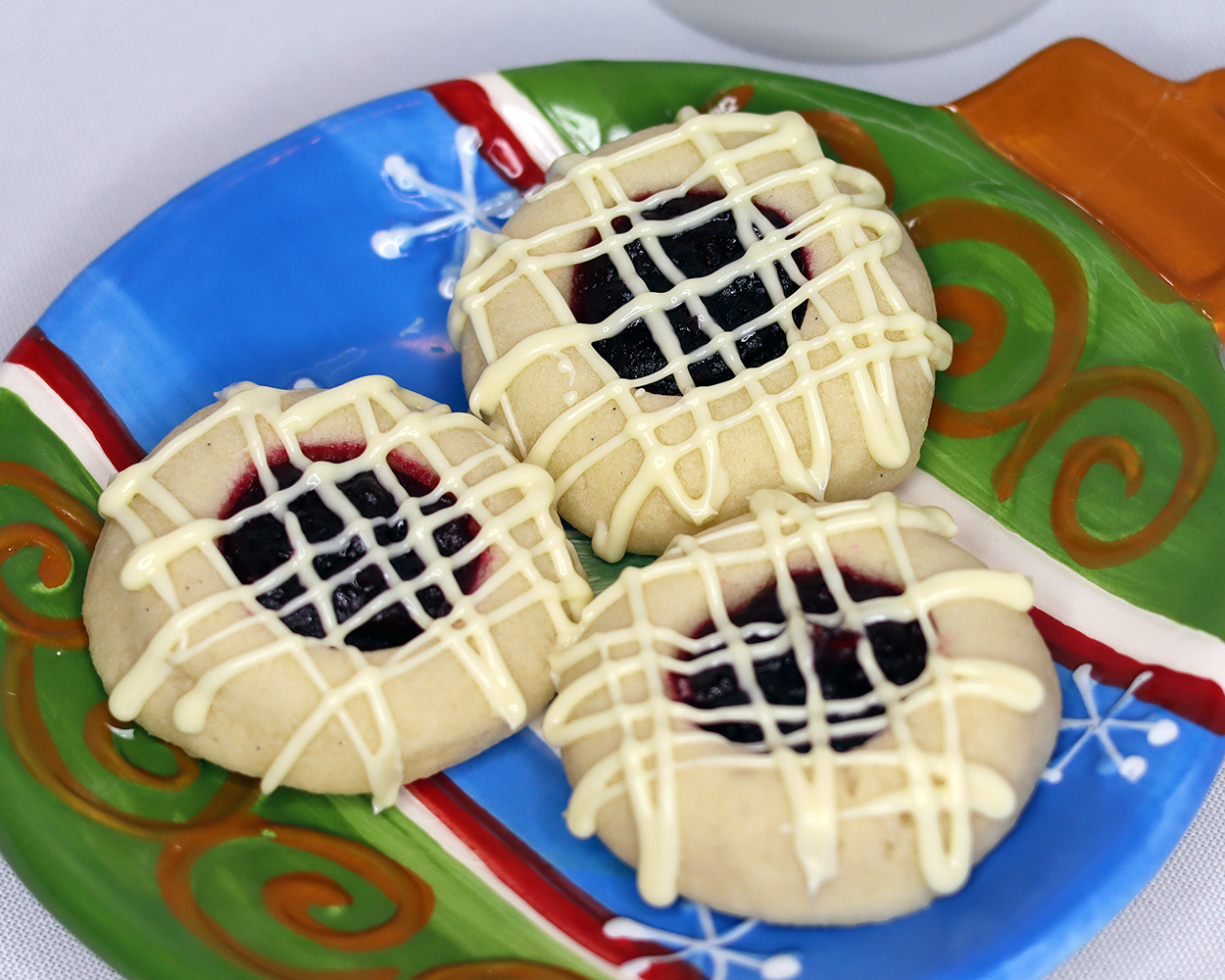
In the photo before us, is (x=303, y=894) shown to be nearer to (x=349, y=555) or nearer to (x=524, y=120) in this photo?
(x=349, y=555)

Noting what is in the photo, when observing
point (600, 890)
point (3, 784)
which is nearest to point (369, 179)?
point (3, 784)

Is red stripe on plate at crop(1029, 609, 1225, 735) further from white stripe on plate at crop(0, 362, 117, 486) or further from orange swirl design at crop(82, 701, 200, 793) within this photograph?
white stripe on plate at crop(0, 362, 117, 486)

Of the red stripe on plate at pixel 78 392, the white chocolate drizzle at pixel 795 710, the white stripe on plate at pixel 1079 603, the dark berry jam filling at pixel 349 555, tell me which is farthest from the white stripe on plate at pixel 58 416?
the white stripe on plate at pixel 1079 603

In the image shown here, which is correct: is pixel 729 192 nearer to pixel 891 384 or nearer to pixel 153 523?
pixel 891 384

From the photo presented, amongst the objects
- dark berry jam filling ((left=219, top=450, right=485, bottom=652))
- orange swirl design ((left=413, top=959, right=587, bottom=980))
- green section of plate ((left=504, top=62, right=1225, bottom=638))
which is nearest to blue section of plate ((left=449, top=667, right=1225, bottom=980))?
orange swirl design ((left=413, top=959, right=587, bottom=980))

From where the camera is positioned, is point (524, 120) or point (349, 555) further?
point (524, 120)

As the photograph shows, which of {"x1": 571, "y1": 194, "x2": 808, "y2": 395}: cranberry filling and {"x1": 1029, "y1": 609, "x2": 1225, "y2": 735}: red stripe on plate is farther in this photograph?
{"x1": 571, "y1": 194, "x2": 808, "y2": 395}: cranberry filling

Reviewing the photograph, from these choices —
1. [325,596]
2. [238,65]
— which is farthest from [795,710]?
[238,65]
